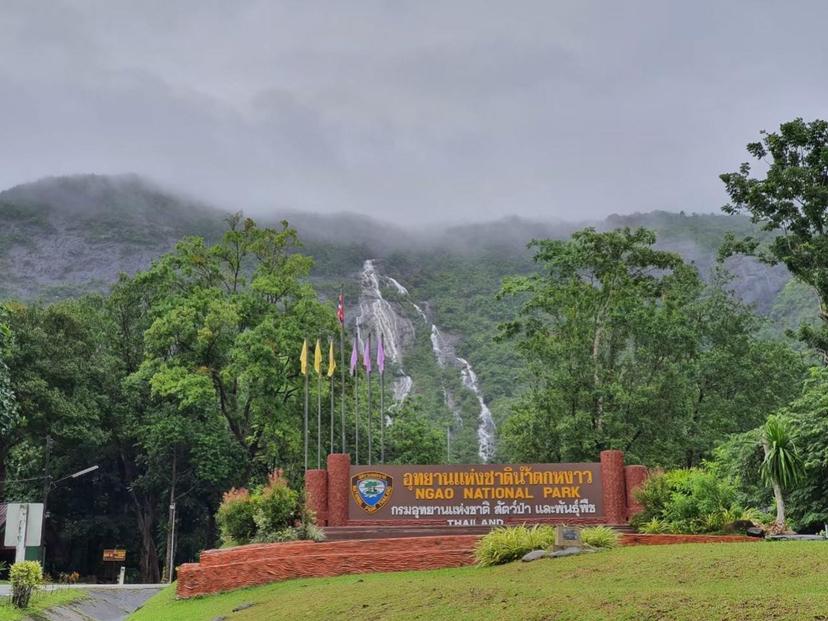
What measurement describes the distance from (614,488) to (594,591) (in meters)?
11.2

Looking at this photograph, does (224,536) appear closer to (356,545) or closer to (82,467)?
(356,545)

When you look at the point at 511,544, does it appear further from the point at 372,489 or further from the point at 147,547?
the point at 147,547

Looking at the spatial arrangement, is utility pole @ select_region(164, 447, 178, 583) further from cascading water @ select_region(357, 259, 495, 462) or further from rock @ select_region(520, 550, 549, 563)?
cascading water @ select_region(357, 259, 495, 462)

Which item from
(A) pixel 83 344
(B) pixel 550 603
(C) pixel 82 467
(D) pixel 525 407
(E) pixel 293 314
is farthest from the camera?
(C) pixel 82 467

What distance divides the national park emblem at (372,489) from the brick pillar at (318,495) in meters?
0.80

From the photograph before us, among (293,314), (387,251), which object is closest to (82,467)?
(293,314)

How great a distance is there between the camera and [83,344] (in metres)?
45.9

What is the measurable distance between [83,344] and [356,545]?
2951 centimetres

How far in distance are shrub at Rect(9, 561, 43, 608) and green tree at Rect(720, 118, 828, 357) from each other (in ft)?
84.9

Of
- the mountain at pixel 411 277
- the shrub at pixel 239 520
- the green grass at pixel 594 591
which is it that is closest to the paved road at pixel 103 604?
Answer: the shrub at pixel 239 520

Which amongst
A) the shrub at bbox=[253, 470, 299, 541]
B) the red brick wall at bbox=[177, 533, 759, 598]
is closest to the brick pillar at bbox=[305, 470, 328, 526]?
the shrub at bbox=[253, 470, 299, 541]

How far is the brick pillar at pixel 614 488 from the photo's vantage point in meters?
23.2

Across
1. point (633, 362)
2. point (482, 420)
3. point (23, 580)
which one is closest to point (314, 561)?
point (23, 580)

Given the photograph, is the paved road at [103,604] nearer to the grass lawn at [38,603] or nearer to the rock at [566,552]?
the grass lawn at [38,603]
